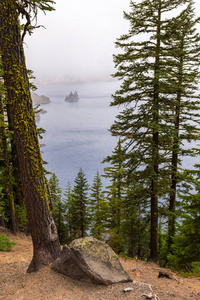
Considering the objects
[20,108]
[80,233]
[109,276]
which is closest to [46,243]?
[109,276]

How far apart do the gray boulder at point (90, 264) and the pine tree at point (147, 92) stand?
4855 mm

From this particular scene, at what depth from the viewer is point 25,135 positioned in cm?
468

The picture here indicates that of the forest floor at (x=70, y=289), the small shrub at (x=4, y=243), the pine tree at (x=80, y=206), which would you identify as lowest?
the pine tree at (x=80, y=206)

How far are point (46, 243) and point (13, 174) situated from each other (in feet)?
33.3

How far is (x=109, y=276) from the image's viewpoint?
4578 mm

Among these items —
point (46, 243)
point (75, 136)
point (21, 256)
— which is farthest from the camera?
point (75, 136)

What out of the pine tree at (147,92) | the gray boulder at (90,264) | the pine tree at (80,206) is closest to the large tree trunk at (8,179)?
the pine tree at (147,92)

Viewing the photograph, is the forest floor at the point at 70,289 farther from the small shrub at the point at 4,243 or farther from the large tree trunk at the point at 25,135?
the small shrub at the point at 4,243

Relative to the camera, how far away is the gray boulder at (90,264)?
4545 mm

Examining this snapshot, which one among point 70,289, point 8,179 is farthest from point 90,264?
point 8,179

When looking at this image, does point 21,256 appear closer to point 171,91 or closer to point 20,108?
point 20,108

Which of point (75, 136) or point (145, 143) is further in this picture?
point (75, 136)

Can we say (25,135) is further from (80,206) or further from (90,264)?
(80,206)

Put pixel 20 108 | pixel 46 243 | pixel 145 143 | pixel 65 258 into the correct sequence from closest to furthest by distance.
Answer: pixel 20 108
pixel 65 258
pixel 46 243
pixel 145 143
